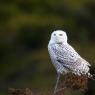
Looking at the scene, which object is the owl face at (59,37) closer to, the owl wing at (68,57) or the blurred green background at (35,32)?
the owl wing at (68,57)

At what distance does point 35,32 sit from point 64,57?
22910 millimetres

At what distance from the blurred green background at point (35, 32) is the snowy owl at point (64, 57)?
55.2 ft

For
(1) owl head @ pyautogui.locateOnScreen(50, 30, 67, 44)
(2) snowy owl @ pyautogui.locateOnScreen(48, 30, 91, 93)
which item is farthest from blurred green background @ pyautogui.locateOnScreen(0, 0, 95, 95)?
(1) owl head @ pyautogui.locateOnScreen(50, 30, 67, 44)

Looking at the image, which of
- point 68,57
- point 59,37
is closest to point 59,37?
point 59,37

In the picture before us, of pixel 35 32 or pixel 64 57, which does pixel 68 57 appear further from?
pixel 35 32

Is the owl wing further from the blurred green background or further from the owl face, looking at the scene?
the blurred green background

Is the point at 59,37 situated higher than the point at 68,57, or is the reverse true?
the point at 59,37

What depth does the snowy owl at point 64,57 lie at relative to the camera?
11.1 metres

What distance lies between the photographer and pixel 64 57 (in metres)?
11.6

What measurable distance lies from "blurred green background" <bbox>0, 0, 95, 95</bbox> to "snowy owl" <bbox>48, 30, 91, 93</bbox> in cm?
1683

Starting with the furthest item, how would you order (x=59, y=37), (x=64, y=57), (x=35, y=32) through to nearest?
(x=35, y=32)
(x=64, y=57)
(x=59, y=37)

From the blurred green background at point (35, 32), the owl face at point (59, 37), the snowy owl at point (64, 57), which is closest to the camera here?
the snowy owl at point (64, 57)

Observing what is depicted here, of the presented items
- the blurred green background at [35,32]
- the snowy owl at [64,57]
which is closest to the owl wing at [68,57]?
the snowy owl at [64,57]

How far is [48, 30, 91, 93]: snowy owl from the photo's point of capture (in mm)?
11148
